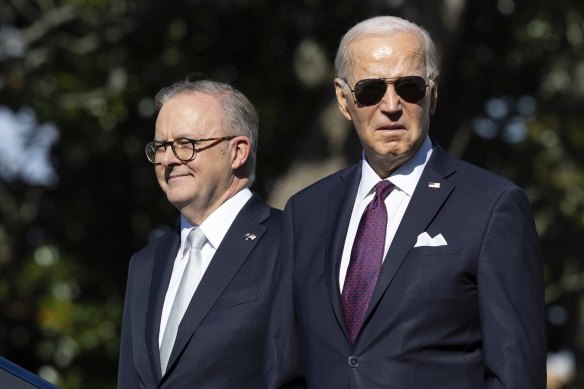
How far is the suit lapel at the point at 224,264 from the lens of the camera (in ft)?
15.6

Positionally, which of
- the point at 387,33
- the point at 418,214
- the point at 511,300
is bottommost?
the point at 511,300

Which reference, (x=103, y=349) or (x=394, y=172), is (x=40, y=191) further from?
(x=394, y=172)

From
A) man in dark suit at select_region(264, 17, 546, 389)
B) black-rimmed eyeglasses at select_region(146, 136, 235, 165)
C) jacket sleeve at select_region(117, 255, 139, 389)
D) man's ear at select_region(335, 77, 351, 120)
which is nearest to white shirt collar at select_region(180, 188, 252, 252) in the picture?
black-rimmed eyeglasses at select_region(146, 136, 235, 165)

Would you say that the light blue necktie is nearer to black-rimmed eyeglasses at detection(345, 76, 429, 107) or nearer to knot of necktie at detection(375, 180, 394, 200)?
knot of necktie at detection(375, 180, 394, 200)

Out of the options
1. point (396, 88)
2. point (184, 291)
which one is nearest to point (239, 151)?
point (184, 291)

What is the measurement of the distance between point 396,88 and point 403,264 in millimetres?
534

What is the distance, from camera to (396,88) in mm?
4223

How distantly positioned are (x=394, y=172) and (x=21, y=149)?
9833 mm

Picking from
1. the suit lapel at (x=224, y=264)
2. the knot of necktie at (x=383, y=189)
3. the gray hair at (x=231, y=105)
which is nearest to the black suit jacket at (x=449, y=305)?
the knot of necktie at (x=383, y=189)

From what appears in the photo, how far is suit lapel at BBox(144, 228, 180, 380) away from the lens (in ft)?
15.8

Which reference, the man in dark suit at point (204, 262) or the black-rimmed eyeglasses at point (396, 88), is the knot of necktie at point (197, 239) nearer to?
the man in dark suit at point (204, 262)

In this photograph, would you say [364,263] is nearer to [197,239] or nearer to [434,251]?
[434,251]

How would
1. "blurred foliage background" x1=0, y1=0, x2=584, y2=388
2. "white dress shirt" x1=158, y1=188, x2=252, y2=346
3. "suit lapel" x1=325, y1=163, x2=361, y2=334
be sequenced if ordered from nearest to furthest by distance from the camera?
"suit lapel" x1=325, y1=163, x2=361, y2=334, "white dress shirt" x1=158, y1=188, x2=252, y2=346, "blurred foliage background" x1=0, y1=0, x2=584, y2=388

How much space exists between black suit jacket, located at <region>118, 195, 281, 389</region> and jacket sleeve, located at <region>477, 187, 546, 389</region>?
3.21ft
